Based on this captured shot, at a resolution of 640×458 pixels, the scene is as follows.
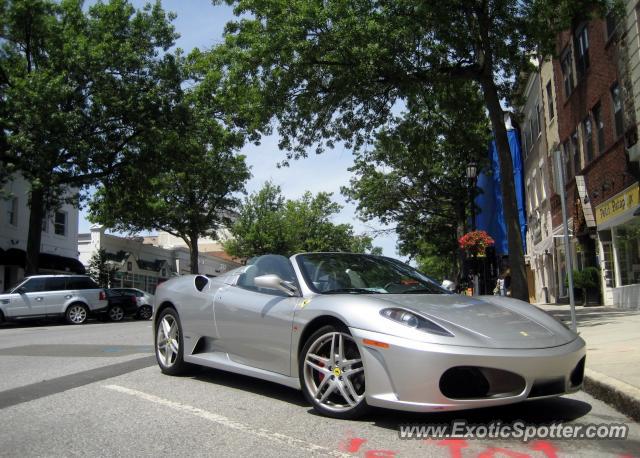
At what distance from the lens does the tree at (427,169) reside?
17734 millimetres

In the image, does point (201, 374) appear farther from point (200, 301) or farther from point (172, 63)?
point (172, 63)

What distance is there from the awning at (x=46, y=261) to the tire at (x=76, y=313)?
7397 millimetres

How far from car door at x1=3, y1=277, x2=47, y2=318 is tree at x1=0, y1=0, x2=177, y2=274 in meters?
3.64

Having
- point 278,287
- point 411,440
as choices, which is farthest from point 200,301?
point 411,440

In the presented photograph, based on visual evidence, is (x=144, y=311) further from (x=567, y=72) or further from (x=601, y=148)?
(x=567, y=72)

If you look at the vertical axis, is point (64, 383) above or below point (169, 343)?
below

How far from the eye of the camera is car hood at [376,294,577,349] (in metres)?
4.12

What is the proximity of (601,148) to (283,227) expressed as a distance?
40465mm

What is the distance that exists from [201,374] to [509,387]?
143 inches

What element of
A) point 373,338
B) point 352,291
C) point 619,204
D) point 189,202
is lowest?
point 373,338

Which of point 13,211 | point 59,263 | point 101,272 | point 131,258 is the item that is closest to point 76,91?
point 13,211

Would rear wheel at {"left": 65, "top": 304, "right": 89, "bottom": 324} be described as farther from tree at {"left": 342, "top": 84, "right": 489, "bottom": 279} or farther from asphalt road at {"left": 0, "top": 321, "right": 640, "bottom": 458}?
asphalt road at {"left": 0, "top": 321, "right": 640, "bottom": 458}

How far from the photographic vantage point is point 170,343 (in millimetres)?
6527

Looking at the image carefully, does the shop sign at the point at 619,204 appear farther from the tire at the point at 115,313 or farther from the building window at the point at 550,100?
the tire at the point at 115,313
